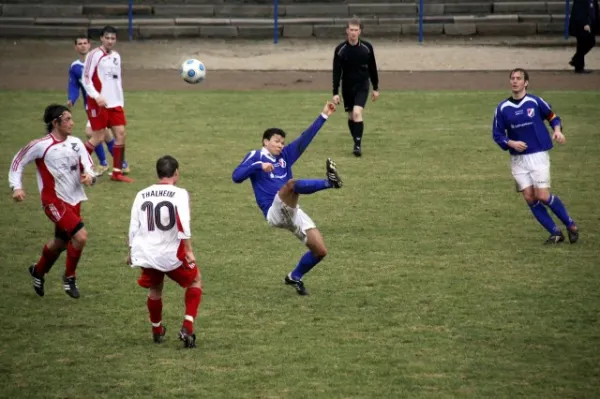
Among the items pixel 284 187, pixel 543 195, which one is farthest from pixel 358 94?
pixel 284 187

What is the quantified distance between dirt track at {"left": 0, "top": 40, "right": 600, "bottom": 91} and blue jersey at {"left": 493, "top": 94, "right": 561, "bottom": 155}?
13.2m

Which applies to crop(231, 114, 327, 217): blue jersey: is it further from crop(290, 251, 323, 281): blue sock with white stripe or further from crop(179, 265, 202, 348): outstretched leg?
crop(179, 265, 202, 348): outstretched leg

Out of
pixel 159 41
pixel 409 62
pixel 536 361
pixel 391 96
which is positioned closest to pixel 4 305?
pixel 536 361

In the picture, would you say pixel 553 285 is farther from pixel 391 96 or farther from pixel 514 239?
pixel 391 96

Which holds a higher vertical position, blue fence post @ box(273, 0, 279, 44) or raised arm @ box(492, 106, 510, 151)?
blue fence post @ box(273, 0, 279, 44)

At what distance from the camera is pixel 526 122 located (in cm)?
1402

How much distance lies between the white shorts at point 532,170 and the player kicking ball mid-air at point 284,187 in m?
3.44

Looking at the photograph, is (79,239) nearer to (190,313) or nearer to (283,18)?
(190,313)

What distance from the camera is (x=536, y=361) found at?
980cm

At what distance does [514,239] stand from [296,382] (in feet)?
19.7

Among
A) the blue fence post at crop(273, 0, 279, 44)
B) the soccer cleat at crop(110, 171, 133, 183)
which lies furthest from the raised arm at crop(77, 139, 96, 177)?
the blue fence post at crop(273, 0, 279, 44)

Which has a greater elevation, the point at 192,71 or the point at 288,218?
the point at 192,71

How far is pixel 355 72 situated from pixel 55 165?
31.1ft

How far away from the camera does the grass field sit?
951 cm
